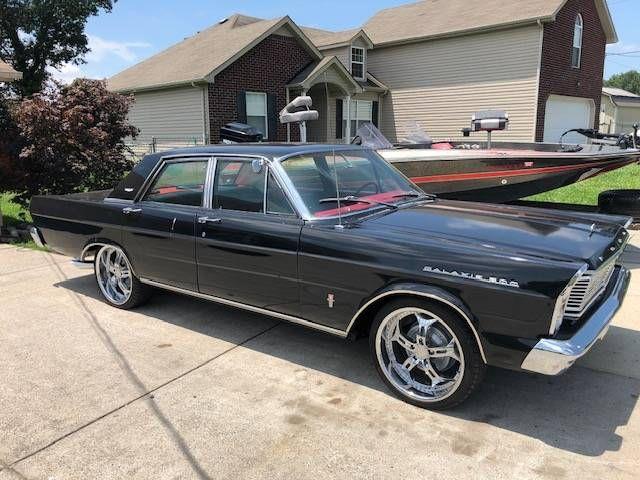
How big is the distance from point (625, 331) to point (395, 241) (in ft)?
8.25

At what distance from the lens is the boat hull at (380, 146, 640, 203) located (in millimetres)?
8039

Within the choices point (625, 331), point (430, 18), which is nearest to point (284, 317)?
point (625, 331)

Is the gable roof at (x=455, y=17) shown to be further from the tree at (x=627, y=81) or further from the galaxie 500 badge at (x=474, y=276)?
the tree at (x=627, y=81)

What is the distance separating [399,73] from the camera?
2173 cm

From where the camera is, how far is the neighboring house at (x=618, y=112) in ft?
124

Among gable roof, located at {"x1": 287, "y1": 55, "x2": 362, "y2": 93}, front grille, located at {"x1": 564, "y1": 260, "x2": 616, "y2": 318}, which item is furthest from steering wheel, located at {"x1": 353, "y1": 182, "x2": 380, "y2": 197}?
gable roof, located at {"x1": 287, "y1": 55, "x2": 362, "y2": 93}

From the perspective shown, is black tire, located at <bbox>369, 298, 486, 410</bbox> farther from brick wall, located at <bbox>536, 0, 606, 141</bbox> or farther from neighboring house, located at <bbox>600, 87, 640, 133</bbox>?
neighboring house, located at <bbox>600, 87, 640, 133</bbox>

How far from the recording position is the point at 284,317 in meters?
3.94

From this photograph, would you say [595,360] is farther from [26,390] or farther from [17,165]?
[17,165]

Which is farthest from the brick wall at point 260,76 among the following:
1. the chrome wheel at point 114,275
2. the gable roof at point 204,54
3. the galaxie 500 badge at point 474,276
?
the galaxie 500 badge at point 474,276

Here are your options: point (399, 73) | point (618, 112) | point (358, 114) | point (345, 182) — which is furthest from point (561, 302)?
point (618, 112)

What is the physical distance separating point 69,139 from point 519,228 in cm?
723

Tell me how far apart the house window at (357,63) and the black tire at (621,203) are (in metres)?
14.5

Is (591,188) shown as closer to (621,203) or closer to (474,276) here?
(621,203)
